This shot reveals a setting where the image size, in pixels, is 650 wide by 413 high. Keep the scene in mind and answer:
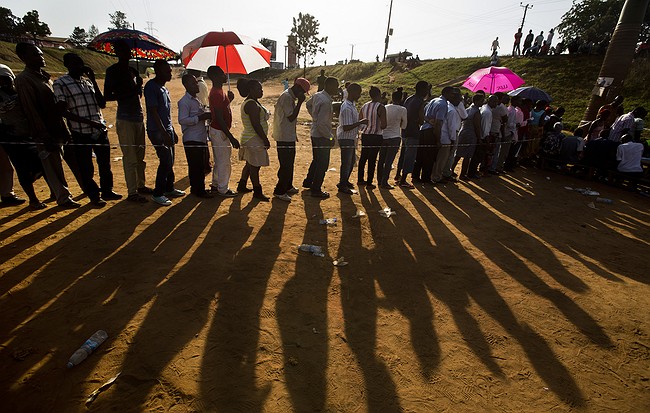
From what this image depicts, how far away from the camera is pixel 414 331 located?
281 cm

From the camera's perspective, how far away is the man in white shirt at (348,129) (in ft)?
18.4

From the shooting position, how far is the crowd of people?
4.15 meters

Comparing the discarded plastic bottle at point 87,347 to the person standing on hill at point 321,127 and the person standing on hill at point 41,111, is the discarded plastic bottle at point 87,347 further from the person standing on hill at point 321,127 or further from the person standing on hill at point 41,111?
the person standing on hill at point 321,127

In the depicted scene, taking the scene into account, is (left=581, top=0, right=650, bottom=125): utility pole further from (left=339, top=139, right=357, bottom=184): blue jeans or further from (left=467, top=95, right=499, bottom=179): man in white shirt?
(left=339, top=139, right=357, bottom=184): blue jeans

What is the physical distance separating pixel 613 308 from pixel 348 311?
2.74 meters

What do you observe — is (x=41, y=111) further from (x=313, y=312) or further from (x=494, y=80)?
(x=494, y=80)

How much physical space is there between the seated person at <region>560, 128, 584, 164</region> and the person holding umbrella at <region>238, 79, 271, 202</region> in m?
7.60

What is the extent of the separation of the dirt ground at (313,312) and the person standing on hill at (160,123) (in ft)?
1.31

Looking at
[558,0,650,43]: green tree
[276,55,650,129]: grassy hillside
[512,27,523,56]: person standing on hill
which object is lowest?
[276,55,650,129]: grassy hillside

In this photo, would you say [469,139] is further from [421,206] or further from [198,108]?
[198,108]

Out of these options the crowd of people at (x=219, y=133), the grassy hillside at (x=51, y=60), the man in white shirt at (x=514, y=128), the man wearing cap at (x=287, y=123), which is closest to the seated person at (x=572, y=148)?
the crowd of people at (x=219, y=133)

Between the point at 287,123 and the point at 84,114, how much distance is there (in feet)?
9.15

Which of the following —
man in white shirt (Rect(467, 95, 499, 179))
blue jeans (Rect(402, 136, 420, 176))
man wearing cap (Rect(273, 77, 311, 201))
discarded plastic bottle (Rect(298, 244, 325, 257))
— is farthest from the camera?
man in white shirt (Rect(467, 95, 499, 179))

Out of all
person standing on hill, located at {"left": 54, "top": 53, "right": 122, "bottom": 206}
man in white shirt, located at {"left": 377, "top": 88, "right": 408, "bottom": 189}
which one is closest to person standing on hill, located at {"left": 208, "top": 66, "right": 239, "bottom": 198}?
person standing on hill, located at {"left": 54, "top": 53, "right": 122, "bottom": 206}
